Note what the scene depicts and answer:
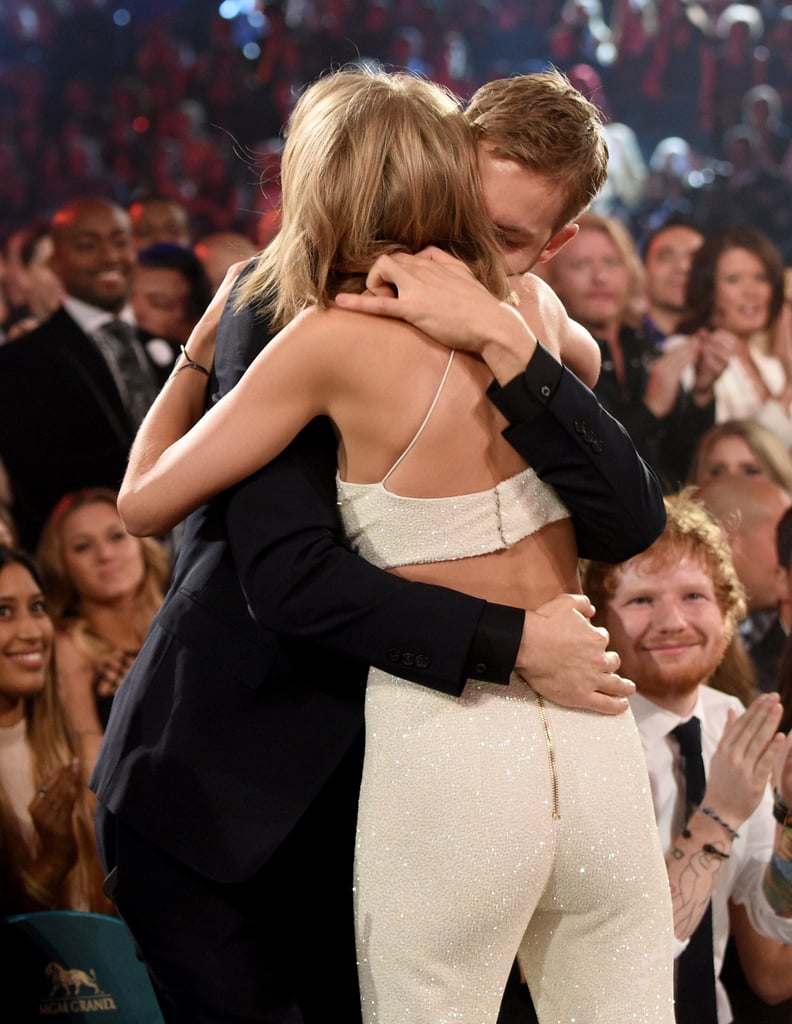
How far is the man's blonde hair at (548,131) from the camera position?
5.56ft

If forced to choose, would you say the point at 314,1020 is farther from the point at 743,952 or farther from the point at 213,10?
the point at 213,10

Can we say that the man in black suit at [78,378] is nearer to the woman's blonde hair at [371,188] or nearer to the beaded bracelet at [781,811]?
the woman's blonde hair at [371,188]

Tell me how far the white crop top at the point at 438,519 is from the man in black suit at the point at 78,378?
1.60 meters

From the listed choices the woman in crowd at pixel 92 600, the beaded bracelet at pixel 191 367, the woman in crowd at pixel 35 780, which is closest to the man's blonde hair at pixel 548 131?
the beaded bracelet at pixel 191 367

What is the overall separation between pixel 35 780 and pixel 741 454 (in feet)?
6.96

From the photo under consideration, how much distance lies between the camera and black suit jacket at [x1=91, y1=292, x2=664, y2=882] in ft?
5.19

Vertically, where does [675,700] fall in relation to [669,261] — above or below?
below

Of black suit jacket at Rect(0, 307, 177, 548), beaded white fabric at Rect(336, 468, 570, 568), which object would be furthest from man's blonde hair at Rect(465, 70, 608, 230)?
black suit jacket at Rect(0, 307, 177, 548)

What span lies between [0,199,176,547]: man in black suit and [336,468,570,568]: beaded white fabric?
1.60 m

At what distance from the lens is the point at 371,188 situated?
1.56m

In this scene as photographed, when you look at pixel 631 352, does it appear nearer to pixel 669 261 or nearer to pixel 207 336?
pixel 669 261

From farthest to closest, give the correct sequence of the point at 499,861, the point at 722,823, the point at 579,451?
1. the point at 722,823
2. the point at 579,451
3. the point at 499,861

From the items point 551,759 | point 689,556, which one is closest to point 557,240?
point 551,759

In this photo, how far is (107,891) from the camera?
1.86 metres
